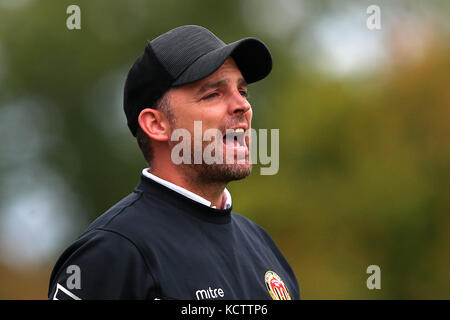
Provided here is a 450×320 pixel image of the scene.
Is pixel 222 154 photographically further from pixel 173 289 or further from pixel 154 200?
pixel 173 289

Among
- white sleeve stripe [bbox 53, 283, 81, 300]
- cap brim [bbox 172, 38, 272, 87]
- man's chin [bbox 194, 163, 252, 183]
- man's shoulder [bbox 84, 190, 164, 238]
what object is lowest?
white sleeve stripe [bbox 53, 283, 81, 300]

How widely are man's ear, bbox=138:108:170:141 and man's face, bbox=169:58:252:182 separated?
5 cm

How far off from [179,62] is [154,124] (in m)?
0.29

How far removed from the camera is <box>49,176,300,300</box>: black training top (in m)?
2.84

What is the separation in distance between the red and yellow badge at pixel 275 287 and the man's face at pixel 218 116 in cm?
44

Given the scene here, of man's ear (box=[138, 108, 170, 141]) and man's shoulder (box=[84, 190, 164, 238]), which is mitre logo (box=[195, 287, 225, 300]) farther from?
man's ear (box=[138, 108, 170, 141])

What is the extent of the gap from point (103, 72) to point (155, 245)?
14142 millimetres

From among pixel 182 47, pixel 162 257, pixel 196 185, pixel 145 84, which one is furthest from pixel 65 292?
pixel 182 47

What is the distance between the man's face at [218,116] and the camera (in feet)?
10.6

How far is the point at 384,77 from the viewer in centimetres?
1450

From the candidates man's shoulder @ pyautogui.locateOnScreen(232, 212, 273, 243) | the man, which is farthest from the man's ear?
man's shoulder @ pyautogui.locateOnScreen(232, 212, 273, 243)

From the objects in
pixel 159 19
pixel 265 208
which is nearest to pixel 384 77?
pixel 265 208

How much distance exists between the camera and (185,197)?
10.5ft

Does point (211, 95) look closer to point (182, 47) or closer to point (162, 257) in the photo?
point (182, 47)
